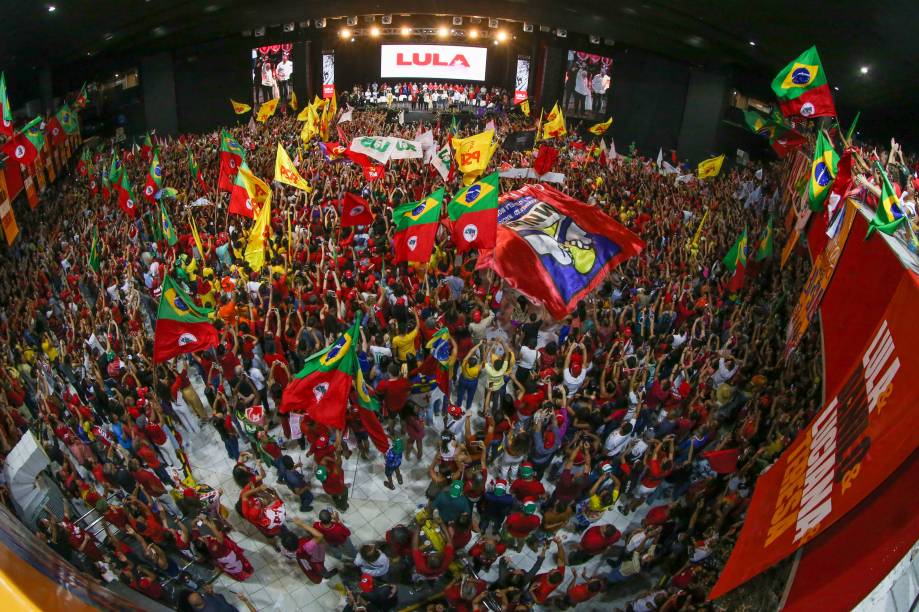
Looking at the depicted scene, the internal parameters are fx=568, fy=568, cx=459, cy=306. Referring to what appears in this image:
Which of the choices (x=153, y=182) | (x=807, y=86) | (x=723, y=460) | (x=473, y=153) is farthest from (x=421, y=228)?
(x=153, y=182)

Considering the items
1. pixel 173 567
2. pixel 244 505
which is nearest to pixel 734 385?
pixel 244 505

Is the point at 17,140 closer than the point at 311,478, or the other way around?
the point at 311,478

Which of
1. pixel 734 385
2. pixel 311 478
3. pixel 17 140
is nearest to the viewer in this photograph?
pixel 311 478

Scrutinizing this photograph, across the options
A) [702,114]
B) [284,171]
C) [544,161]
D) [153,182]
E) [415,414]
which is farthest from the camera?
[702,114]

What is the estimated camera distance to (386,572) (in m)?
5.87

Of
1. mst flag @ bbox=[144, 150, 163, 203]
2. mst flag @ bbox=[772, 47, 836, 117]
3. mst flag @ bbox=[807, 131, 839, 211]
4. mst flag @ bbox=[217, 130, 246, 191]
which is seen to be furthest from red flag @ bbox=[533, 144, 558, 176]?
mst flag @ bbox=[144, 150, 163, 203]

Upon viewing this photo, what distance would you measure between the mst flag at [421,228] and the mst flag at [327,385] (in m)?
3.28

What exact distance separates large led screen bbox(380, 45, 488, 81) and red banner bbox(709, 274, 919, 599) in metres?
37.2

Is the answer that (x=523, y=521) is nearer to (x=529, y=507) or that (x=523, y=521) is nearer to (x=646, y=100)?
(x=529, y=507)

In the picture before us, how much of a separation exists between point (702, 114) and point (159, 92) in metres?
27.2

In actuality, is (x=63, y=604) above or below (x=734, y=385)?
above

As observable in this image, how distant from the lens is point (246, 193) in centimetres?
1193

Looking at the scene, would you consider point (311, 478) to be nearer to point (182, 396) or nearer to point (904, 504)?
point (182, 396)

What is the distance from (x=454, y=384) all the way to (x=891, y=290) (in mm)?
6128
